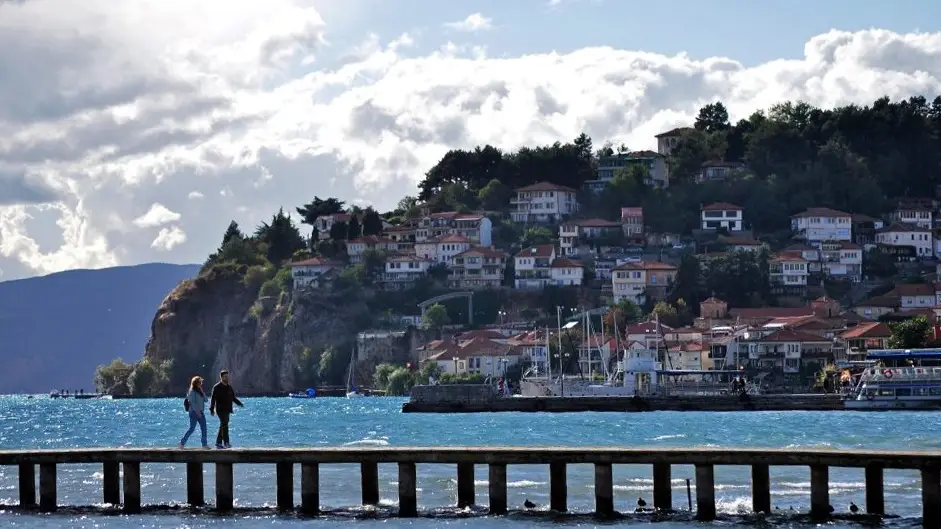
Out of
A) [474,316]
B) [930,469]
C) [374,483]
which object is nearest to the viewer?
[930,469]

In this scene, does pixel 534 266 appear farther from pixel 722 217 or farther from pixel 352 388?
pixel 722 217

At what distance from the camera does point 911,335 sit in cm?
13750

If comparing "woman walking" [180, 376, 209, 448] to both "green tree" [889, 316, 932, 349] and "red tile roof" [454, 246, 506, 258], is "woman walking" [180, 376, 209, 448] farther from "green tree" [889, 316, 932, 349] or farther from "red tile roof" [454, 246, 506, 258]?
"red tile roof" [454, 246, 506, 258]

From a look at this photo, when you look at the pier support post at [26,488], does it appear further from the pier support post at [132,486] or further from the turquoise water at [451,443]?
the pier support post at [132,486]

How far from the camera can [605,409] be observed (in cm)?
12194

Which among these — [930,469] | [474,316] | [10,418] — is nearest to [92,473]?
[930,469]

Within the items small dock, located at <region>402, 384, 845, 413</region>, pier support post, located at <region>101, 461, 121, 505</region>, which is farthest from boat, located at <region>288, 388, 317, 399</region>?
pier support post, located at <region>101, 461, 121, 505</region>

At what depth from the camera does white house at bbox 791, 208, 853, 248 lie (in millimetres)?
187875

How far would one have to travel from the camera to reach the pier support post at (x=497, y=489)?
41.7m

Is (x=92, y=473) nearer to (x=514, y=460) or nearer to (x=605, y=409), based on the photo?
(x=514, y=460)

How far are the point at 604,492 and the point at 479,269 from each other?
143 m

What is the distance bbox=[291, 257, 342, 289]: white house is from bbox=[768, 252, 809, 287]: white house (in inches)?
1774

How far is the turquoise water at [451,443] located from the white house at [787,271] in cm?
5308

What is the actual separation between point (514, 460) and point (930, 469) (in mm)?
8894
